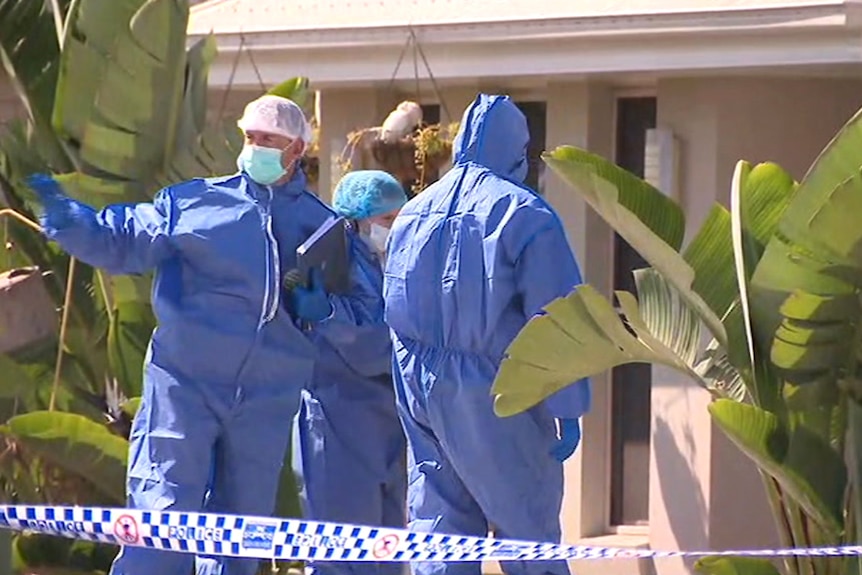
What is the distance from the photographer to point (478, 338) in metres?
7.14

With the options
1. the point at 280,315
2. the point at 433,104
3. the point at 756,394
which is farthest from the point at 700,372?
the point at 433,104

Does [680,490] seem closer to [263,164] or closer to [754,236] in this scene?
[754,236]

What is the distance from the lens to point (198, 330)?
7543 mm

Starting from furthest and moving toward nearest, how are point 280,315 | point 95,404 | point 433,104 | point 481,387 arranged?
point 433,104 < point 95,404 < point 280,315 < point 481,387

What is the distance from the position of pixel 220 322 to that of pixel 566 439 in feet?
4.35

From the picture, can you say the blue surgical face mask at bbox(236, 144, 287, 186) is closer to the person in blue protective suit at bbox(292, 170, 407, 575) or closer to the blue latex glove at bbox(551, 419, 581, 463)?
the person in blue protective suit at bbox(292, 170, 407, 575)

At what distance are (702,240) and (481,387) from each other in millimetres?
1359

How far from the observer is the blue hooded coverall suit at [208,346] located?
7.51 metres

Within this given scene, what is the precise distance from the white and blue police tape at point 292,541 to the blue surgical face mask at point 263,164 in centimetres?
138

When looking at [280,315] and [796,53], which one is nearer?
[280,315]

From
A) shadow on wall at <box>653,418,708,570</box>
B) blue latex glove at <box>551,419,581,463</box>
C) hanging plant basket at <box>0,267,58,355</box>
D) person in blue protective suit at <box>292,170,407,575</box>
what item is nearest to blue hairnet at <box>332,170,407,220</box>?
person in blue protective suit at <box>292,170,407,575</box>

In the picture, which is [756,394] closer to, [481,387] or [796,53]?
[481,387]

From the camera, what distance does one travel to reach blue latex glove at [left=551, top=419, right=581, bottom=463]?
725cm

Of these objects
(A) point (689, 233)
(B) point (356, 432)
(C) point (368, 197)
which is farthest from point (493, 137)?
(A) point (689, 233)
